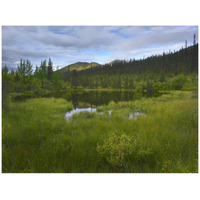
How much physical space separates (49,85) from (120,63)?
298 feet

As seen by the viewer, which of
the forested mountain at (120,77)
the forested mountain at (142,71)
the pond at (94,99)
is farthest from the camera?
the forested mountain at (142,71)

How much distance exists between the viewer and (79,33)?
4742 millimetres

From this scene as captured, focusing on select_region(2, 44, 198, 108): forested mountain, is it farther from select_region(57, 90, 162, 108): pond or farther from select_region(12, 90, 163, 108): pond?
select_region(57, 90, 162, 108): pond

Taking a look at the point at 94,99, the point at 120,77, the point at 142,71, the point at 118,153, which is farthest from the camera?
the point at 142,71

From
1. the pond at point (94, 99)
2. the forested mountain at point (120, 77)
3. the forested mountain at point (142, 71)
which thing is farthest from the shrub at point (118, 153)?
the forested mountain at point (142, 71)

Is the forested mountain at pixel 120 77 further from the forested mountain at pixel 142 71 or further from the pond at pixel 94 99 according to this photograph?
the pond at pixel 94 99

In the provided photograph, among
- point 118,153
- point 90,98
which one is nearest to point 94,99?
point 90,98

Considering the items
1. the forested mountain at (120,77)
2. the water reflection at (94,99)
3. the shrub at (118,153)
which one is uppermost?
the forested mountain at (120,77)

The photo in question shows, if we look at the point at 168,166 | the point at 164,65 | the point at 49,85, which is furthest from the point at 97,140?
the point at 164,65

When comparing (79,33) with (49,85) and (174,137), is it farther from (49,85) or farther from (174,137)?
(49,85)

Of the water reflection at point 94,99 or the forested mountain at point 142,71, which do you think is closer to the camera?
the water reflection at point 94,99

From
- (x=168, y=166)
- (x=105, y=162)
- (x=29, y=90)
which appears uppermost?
(x=29, y=90)

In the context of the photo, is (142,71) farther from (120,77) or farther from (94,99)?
(94,99)

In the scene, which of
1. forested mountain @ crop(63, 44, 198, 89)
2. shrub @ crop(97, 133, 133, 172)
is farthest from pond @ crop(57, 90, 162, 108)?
forested mountain @ crop(63, 44, 198, 89)
